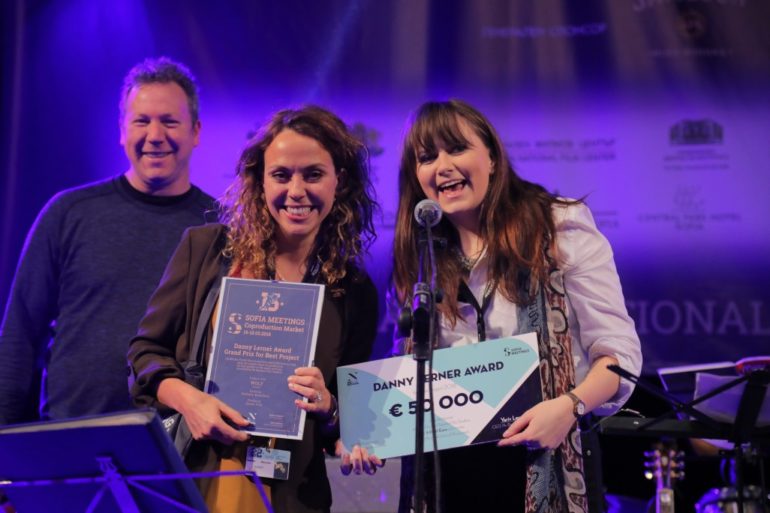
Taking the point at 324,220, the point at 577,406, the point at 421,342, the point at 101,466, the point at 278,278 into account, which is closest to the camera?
the point at 101,466

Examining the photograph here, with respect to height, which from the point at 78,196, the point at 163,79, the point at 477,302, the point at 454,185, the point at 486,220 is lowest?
the point at 477,302

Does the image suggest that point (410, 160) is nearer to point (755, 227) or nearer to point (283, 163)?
point (283, 163)

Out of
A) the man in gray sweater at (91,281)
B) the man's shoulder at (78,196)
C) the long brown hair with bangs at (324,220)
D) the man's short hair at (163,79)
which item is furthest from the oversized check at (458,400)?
the man's short hair at (163,79)

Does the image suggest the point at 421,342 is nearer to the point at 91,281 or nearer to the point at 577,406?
the point at 577,406

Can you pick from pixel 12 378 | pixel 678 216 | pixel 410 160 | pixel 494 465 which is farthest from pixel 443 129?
pixel 678 216

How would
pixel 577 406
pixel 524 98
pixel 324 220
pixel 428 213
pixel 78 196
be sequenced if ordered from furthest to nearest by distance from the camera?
pixel 524 98 < pixel 78 196 < pixel 324 220 < pixel 577 406 < pixel 428 213

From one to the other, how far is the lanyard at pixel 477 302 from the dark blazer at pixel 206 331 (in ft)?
1.07

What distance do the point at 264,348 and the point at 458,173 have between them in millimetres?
818

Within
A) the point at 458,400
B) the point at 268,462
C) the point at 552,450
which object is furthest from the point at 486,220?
the point at 268,462

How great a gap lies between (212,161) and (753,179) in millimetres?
2860

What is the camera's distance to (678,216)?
15.6 feet

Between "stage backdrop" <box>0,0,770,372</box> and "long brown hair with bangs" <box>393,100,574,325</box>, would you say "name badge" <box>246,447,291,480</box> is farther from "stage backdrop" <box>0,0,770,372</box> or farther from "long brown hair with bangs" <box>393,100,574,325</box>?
"stage backdrop" <box>0,0,770,372</box>

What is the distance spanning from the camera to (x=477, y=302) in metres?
2.78

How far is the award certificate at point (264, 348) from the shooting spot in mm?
2547
